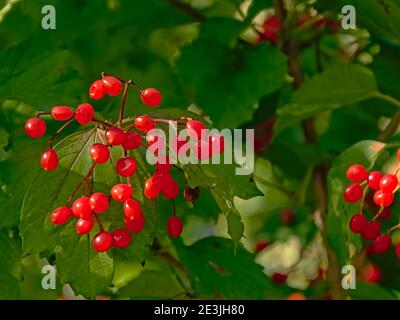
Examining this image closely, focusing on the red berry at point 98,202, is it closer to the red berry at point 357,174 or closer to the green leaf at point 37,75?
the green leaf at point 37,75

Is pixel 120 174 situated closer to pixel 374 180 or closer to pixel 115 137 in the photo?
pixel 115 137

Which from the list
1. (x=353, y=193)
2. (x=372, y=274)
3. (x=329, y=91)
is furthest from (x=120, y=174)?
(x=372, y=274)

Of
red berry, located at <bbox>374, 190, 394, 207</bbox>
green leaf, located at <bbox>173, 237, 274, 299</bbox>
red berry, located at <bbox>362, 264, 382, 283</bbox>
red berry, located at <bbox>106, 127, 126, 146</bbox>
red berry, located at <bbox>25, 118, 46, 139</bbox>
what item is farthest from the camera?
red berry, located at <bbox>362, 264, 382, 283</bbox>

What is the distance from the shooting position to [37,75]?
5.09 feet

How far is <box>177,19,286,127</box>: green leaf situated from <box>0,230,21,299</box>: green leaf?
1.69 ft

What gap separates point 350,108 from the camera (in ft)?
7.25

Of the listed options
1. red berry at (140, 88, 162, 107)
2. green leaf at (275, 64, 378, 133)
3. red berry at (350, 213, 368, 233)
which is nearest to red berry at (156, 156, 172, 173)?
red berry at (140, 88, 162, 107)

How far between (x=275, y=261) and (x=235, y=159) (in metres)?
1.10

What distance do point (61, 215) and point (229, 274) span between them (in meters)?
0.49

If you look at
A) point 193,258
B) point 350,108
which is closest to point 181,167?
point 193,258

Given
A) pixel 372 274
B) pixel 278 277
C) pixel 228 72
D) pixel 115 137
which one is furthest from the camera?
pixel 278 277

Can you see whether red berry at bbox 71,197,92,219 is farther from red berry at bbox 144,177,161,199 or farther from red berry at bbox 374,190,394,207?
red berry at bbox 374,190,394,207

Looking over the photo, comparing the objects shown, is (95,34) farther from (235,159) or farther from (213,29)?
(235,159)

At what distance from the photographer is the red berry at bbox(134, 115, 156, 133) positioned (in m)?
1.29
